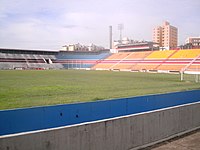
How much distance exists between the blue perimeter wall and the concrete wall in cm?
206

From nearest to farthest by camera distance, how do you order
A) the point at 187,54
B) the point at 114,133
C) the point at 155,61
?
the point at 114,133 → the point at 187,54 → the point at 155,61

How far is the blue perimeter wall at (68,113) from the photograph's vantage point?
7.49 metres

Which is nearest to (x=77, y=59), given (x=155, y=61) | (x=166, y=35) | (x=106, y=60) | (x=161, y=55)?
(x=106, y=60)

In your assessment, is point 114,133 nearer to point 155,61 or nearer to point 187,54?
point 187,54

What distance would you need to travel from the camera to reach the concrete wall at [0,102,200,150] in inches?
203

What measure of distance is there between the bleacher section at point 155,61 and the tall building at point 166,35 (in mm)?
91899

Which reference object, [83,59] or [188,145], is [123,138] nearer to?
[188,145]

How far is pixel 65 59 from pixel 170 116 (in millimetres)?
108943

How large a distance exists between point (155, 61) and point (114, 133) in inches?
3165

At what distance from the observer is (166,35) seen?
189 meters

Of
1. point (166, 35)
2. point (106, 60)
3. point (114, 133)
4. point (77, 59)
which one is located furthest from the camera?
point (166, 35)

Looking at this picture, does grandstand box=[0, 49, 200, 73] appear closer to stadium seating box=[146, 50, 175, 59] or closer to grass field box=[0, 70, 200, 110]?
stadium seating box=[146, 50, 175, 59]

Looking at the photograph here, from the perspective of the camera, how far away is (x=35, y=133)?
5184mm

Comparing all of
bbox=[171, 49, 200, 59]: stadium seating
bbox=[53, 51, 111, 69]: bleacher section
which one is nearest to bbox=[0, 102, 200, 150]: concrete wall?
bbox=[171, 49, 200, 59]: stadium seating
